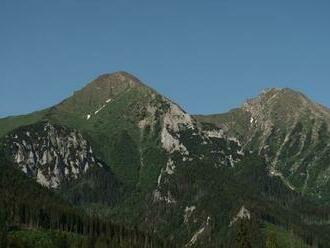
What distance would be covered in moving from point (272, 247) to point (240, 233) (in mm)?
7938

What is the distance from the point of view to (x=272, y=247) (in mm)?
170000

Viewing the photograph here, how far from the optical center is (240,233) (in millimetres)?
169625
